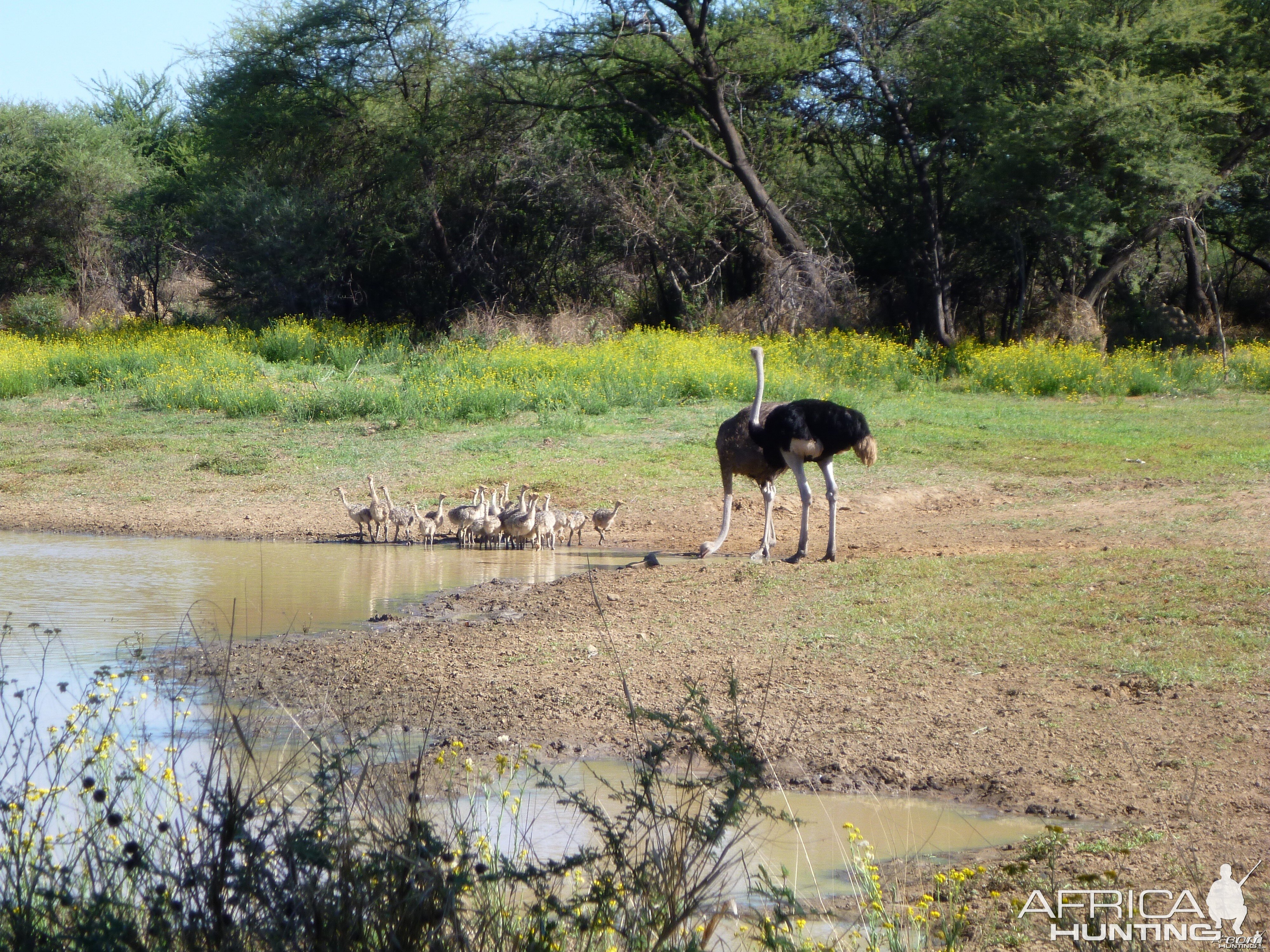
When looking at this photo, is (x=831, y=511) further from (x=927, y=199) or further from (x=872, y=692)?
(x=927, y=199)

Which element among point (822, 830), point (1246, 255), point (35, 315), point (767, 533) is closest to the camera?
point (822, 830)

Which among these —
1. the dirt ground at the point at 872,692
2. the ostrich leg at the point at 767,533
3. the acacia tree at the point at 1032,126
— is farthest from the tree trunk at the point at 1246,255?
the ostrich leg at the point at 767,533

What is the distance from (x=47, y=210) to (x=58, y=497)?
25.9 meters

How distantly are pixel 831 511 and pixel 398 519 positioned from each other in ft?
14.7

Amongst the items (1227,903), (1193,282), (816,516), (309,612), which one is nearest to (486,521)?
(309,612)

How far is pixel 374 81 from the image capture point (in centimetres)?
2912

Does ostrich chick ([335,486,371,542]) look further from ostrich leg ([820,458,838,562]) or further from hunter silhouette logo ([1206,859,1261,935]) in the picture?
hunter silhouette logo ([1206,859,1261,935])

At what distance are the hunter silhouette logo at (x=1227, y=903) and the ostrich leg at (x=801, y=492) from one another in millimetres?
6320

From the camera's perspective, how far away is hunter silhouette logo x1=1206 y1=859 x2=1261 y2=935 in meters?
3.79

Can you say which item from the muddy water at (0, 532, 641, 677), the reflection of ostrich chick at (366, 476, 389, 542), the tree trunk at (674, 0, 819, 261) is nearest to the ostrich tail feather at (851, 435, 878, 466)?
the muddy water at (0, 532, 641, 677)

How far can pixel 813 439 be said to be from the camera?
10.3 metres

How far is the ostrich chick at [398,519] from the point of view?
40.0 feet

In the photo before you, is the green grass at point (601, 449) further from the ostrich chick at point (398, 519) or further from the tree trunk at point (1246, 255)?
the tree trunk at point (1246, 255)

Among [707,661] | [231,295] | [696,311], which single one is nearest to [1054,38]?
[696,311]
